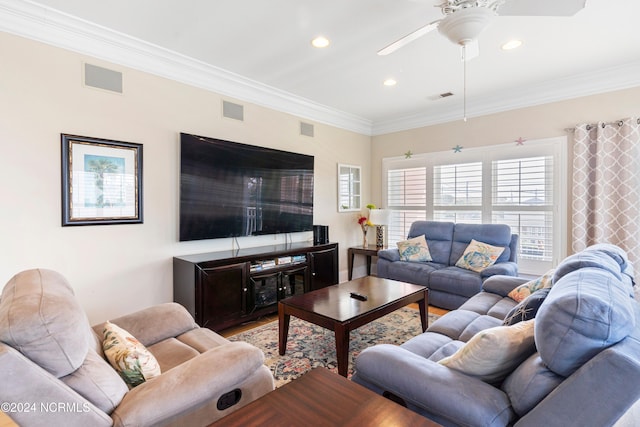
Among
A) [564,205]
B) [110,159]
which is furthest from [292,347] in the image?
[564,205]

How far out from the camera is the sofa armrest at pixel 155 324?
2.01 meters

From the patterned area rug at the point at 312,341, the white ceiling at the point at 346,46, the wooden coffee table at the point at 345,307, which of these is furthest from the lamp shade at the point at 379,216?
the wooden coffee table at the point at 345,307

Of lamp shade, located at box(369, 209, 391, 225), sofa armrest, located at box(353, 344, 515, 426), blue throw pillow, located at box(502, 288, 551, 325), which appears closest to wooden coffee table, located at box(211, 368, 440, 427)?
sofa armrest, located at box(353, 344, 515, 426)

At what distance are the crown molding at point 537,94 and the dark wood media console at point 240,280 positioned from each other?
109 inches

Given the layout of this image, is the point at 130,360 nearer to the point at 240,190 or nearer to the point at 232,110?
the point at 240,190

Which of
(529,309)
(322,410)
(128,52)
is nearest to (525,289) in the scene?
(529,309)

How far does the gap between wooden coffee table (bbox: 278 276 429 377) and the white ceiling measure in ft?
7.04

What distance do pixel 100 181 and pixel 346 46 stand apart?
8.29ft

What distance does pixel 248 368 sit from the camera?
1443mm

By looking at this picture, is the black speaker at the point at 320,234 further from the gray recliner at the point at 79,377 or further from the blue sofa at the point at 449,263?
the gray recliner at the point at 79,377

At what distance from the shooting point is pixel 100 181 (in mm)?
2791

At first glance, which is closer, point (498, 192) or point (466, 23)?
point (466, 23)

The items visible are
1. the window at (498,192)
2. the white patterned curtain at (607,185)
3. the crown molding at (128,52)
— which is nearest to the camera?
the crown molding at (128,52)

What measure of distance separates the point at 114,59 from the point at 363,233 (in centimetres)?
422
